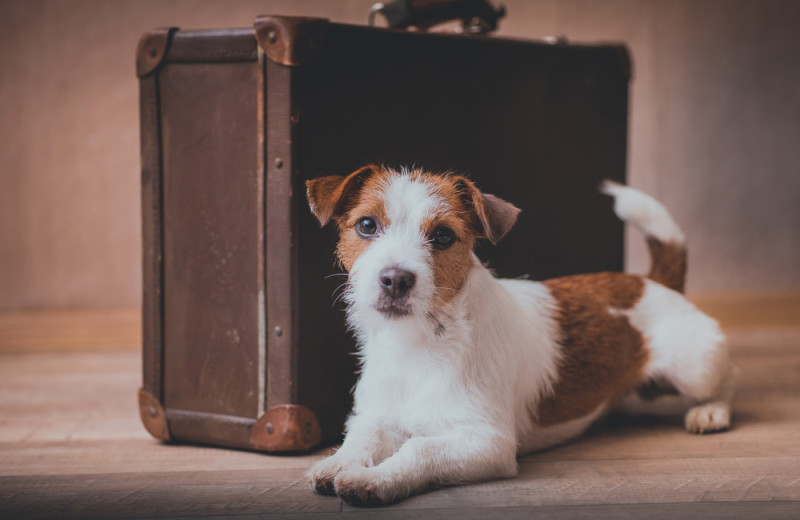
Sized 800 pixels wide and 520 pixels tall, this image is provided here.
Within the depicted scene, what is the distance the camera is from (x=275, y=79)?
184 centimetres

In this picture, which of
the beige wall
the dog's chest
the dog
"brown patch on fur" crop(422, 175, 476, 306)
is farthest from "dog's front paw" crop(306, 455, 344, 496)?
the beige wall

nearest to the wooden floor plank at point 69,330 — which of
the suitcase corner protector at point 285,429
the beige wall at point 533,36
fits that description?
the beige wall at point 533,36

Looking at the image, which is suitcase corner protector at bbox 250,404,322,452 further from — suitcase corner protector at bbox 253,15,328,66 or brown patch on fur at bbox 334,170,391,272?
suitcase corner protector at bbox 253,15,328,66

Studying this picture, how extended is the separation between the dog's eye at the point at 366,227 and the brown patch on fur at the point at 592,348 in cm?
58

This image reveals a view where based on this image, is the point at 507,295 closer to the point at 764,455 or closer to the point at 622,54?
the point at 764,455

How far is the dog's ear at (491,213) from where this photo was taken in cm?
165

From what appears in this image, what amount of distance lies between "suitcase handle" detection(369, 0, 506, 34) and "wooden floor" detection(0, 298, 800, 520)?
126 cm

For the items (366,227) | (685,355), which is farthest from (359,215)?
(685,355)

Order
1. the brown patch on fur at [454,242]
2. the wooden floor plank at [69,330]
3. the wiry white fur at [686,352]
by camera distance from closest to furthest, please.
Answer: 1. the brown patch on fur at [454,242]
2. the wiry white fur at [686,352]
3. the wooden floor plank at [69,330]

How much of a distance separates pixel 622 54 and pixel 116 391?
77.0 inches

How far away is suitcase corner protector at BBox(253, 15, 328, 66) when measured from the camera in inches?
71.7

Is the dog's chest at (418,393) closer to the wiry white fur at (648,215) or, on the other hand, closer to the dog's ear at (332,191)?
the dog's ear at (332,191)

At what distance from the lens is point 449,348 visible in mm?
1729

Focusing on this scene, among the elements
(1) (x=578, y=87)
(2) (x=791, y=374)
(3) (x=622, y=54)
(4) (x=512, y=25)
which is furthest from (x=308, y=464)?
(4) (x=512, y=25)
